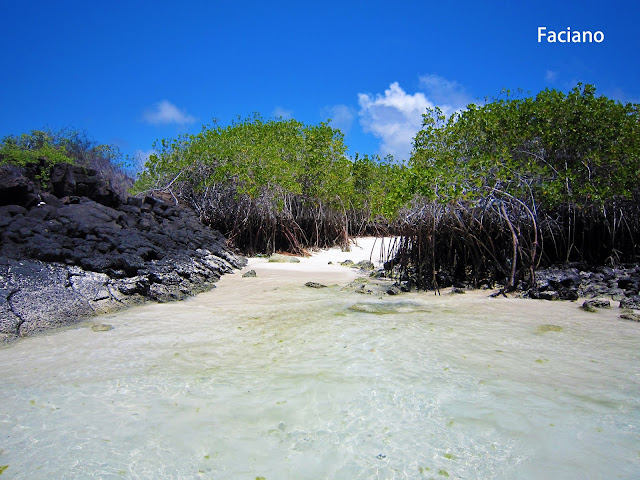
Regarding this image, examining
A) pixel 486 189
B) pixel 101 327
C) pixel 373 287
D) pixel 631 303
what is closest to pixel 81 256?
pixel 101 327

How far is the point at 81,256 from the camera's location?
5.15m

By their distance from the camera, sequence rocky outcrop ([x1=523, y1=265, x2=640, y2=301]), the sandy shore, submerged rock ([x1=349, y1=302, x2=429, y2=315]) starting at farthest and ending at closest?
the sandy shore
rocky outcrop ([x1=523, y1=265, x2=640, y2=301])
submerged rock ([x1=349, y1=302, x2=429, y2=315])

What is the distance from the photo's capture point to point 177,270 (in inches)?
243

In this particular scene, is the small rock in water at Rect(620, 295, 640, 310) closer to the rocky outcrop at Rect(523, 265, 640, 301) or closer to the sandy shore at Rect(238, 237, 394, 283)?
the rocky outcrop at Rect(523, 265, 640, 301)

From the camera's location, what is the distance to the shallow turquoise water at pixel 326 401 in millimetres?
1838

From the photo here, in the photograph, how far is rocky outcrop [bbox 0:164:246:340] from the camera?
4.19 m

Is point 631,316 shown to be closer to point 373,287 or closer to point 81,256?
point 373,287

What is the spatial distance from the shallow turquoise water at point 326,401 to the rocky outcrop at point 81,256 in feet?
2.02

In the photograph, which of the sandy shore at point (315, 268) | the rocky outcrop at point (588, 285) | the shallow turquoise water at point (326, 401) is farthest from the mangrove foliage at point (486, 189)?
the shallow turquoise water at point (326, 401)

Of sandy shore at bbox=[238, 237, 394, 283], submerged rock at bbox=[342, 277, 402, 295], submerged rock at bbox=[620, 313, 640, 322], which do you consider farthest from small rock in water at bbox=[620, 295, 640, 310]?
sandy shore at bbox=[238, 237, 394, 283]

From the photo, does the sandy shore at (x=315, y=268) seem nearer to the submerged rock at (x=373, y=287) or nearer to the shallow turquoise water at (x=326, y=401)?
the submerged rock at (x=373, y=287)

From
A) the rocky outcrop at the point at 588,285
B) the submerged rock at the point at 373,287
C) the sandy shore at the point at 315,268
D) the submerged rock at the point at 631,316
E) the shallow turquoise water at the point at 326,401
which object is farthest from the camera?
the sandy shore at the point at 315,268

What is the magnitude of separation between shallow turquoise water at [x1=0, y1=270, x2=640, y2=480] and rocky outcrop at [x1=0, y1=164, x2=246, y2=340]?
0.62 m

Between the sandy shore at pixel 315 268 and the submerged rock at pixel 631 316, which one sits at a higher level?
the sandy shore at pixel 315 268
